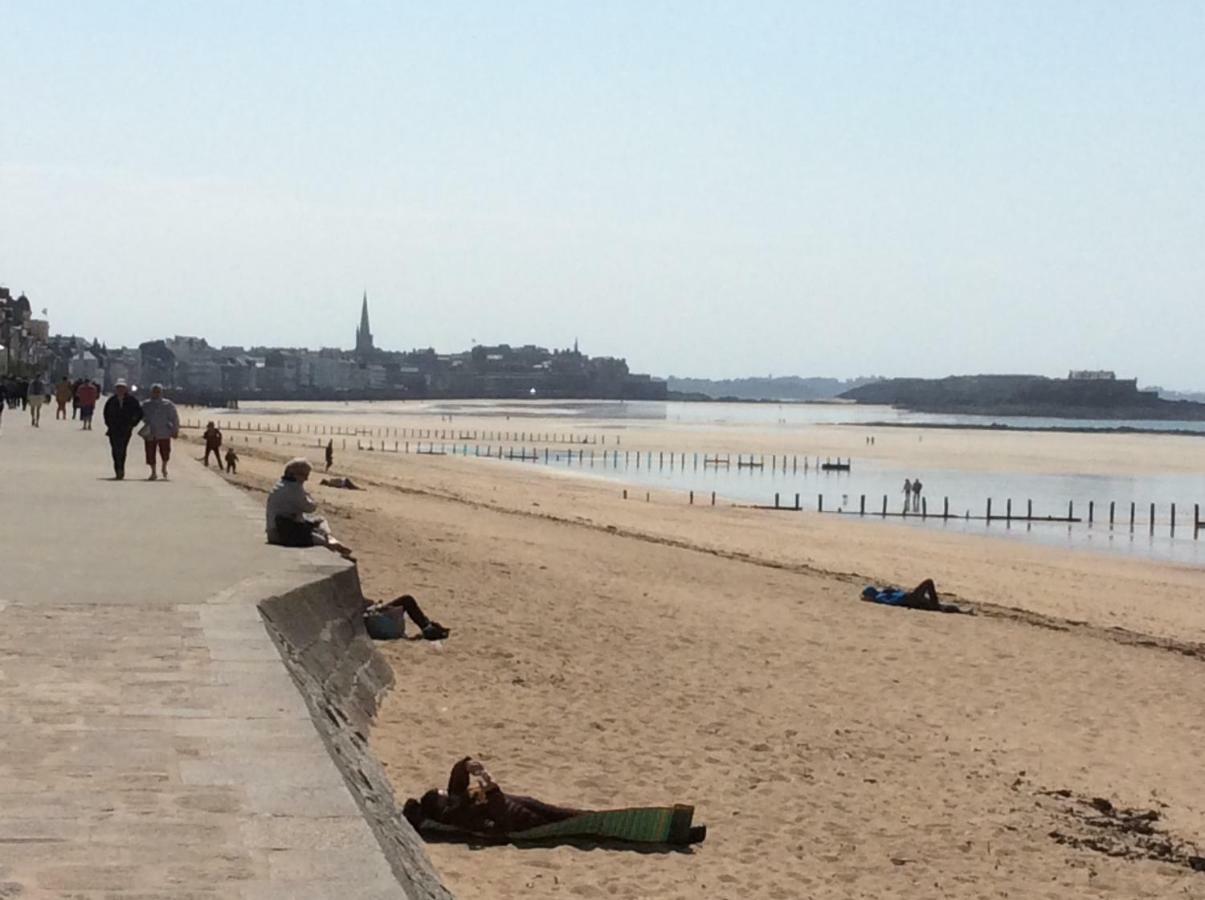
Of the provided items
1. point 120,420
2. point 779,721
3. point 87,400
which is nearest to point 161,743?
point 779,721

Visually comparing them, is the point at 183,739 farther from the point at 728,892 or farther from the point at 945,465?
the point at 945,465

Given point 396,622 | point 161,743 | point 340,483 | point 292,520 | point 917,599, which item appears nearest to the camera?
point 161,743

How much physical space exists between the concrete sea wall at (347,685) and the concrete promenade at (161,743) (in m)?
0.19

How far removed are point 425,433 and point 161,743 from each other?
9903 cm

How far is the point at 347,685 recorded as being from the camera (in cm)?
948

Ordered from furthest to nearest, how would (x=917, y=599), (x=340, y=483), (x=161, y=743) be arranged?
(x=340, y=483) < (x=917, y=599) < (x=161, y=743)

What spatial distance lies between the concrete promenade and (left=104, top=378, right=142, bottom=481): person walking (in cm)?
840

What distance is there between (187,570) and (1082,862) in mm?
6699

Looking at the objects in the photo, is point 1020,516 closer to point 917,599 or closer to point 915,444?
point 917,599

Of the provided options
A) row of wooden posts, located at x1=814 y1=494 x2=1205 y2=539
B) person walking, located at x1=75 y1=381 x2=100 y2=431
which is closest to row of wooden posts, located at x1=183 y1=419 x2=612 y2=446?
row of wooden posts, located at x1=814 y1=494 x2=1205 y2=539

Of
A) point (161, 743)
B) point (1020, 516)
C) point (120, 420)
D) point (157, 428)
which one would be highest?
point (120, 420)

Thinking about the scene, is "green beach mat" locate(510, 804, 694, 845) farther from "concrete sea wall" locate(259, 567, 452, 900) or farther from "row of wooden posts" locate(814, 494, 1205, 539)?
"row of wooden posts" locate(814, 494, 1205, 539)

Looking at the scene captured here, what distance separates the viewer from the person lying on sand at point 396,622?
11897 millimetres

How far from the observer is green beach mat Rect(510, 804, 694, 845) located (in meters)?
7.70
